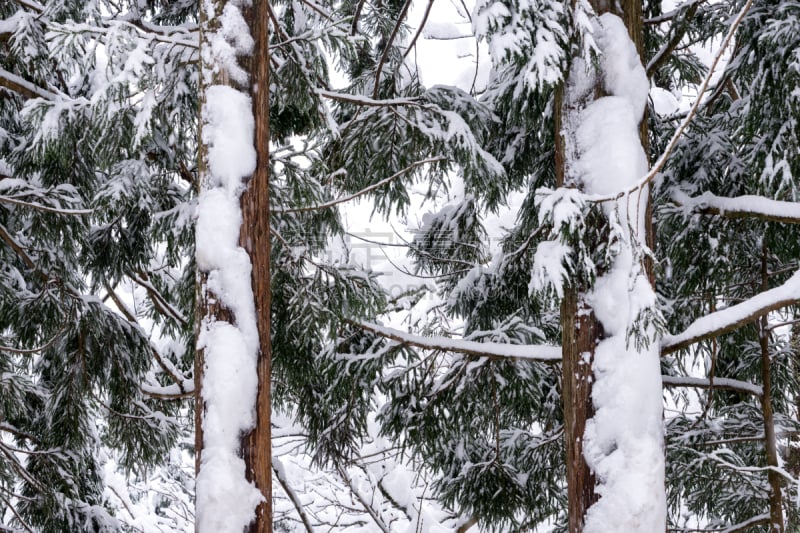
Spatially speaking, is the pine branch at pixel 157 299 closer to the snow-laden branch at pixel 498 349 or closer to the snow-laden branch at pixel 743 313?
the snow-laden branch at pixel 498 349

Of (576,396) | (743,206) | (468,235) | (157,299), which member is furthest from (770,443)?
(157,299)

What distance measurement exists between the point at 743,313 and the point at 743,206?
0.69 meters

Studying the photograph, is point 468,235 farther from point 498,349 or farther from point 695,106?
point 695,106

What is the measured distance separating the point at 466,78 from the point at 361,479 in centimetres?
627

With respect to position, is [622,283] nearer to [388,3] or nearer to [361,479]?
[388,3]

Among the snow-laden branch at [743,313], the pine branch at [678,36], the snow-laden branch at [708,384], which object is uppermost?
the pine branch at [678,36]

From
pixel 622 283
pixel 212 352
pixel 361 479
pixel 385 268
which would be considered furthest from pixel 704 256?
pixel 385 268

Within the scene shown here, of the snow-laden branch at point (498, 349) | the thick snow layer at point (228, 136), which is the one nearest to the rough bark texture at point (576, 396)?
the snow-laden branch at point (498, 349)

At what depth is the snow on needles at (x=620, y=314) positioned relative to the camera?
2.71m

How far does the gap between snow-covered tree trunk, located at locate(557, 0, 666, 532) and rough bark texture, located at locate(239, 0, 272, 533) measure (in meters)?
1.21

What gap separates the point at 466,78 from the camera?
10.9 metres

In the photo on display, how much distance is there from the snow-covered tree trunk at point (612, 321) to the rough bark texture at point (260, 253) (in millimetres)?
1207

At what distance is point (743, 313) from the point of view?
3018 millimetres

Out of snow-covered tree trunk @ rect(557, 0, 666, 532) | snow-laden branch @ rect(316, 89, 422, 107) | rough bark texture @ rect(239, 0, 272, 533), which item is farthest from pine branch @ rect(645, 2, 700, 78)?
rough bark texture @ rect(239, 0, 272, 533)
